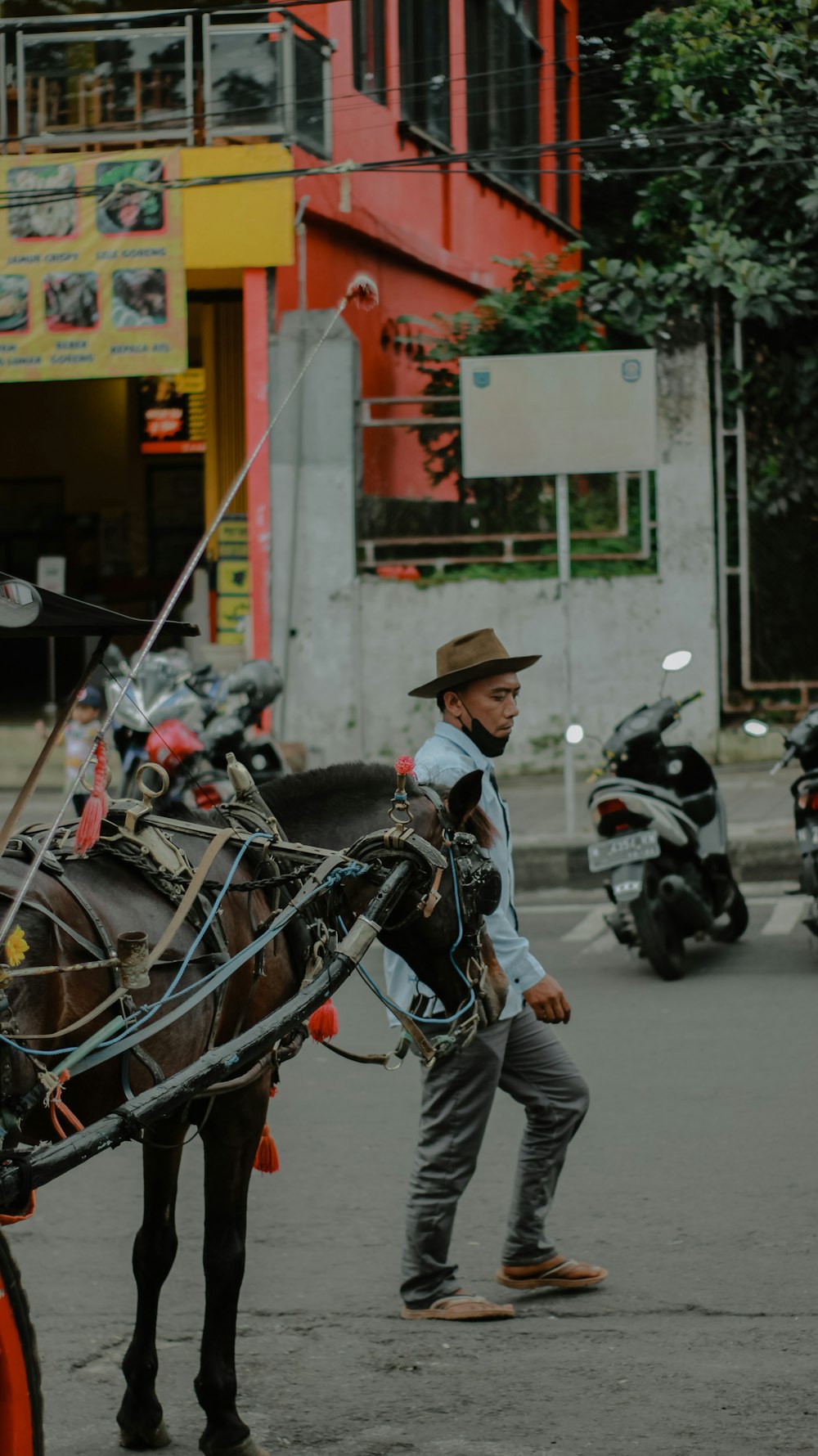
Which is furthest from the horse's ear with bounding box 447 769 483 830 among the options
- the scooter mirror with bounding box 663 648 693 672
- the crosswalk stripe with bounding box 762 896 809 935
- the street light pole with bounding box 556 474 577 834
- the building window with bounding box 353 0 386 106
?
the building window with bounding box 353 0 386 106

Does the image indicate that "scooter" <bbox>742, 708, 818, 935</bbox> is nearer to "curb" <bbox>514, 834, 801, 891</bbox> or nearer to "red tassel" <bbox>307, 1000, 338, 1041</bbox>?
"curb" <bbox>514, 834, 801, 891</bbox>

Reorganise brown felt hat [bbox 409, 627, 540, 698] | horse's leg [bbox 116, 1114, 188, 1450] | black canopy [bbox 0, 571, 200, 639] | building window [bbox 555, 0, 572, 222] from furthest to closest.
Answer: building window [bbox 555, 0, 572, 222]
brown felt hat [bbox 409, 627, 540, 698]
horse's leg [bbox 116, 1114, 188, 1450]
black canopy [bbox 0, 571, 200, 639]

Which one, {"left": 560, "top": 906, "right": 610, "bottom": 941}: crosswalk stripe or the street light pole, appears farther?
the street light pole

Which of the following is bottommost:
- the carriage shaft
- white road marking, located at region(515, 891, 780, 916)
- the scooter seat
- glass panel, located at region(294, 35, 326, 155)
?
white road marking, located at region(515, 891, 780, 916)

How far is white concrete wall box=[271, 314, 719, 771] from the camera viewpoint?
14656 millimetres

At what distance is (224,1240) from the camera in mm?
4184

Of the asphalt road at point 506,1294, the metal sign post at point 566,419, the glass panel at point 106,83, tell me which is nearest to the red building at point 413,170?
the glass panel at point 106,83

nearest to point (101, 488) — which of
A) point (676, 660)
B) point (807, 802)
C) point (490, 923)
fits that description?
point (676, 660)

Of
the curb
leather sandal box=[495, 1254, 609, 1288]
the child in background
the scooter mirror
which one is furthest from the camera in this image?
the child in background

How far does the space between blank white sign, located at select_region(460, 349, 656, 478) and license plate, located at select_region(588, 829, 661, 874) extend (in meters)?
3.89

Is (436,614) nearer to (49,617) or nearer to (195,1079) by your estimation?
(195,1079)

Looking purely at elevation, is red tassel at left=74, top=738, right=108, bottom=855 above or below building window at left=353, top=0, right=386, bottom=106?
below

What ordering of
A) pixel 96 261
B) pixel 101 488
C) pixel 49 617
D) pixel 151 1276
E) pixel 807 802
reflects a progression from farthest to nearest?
pixel 101 488
pixel 96 261
pixel 807 802
pixel 151 1276
pixel 49 617

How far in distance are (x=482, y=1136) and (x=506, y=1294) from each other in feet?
1.65
